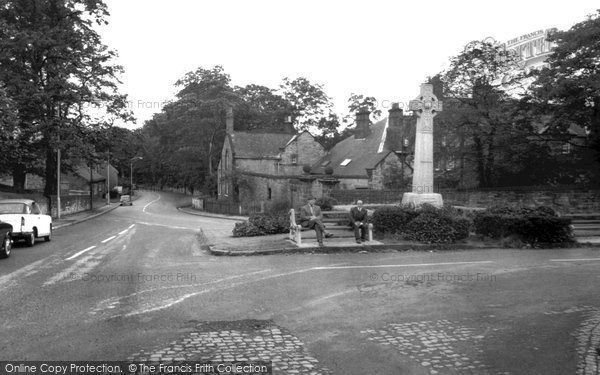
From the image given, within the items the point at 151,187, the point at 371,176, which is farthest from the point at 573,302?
the point at 151,187

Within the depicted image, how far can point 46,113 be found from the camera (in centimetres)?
3541

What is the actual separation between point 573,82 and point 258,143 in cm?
3696

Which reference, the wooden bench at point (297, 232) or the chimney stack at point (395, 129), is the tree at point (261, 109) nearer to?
the chimney stack at point (395, 129)

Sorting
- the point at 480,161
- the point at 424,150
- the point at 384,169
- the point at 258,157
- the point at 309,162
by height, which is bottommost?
the point at 424,150

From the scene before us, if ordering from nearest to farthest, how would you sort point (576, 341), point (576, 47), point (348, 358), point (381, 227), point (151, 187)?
point (348, 358) → point (576, 341) → point (381, 227) → point (576, 47) → point (151, 187)

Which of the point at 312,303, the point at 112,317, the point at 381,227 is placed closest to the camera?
the point at 112,317

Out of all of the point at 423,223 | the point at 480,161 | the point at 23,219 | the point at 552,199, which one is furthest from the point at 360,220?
the point at 480,161

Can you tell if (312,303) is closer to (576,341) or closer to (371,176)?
(576,341)

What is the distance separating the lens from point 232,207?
50.5 m

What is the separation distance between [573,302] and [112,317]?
7.07m

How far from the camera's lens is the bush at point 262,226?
733 inches

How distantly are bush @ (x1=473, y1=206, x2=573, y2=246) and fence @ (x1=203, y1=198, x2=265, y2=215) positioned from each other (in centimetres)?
2936

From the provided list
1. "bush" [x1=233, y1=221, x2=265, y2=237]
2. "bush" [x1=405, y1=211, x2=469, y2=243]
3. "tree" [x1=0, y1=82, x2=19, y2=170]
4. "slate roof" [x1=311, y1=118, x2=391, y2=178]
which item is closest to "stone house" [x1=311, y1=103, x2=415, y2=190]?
"slate roof" [x1=311, y1=118, x2=391, y2=178]

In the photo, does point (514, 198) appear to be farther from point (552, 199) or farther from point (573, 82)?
point (573, 82)
